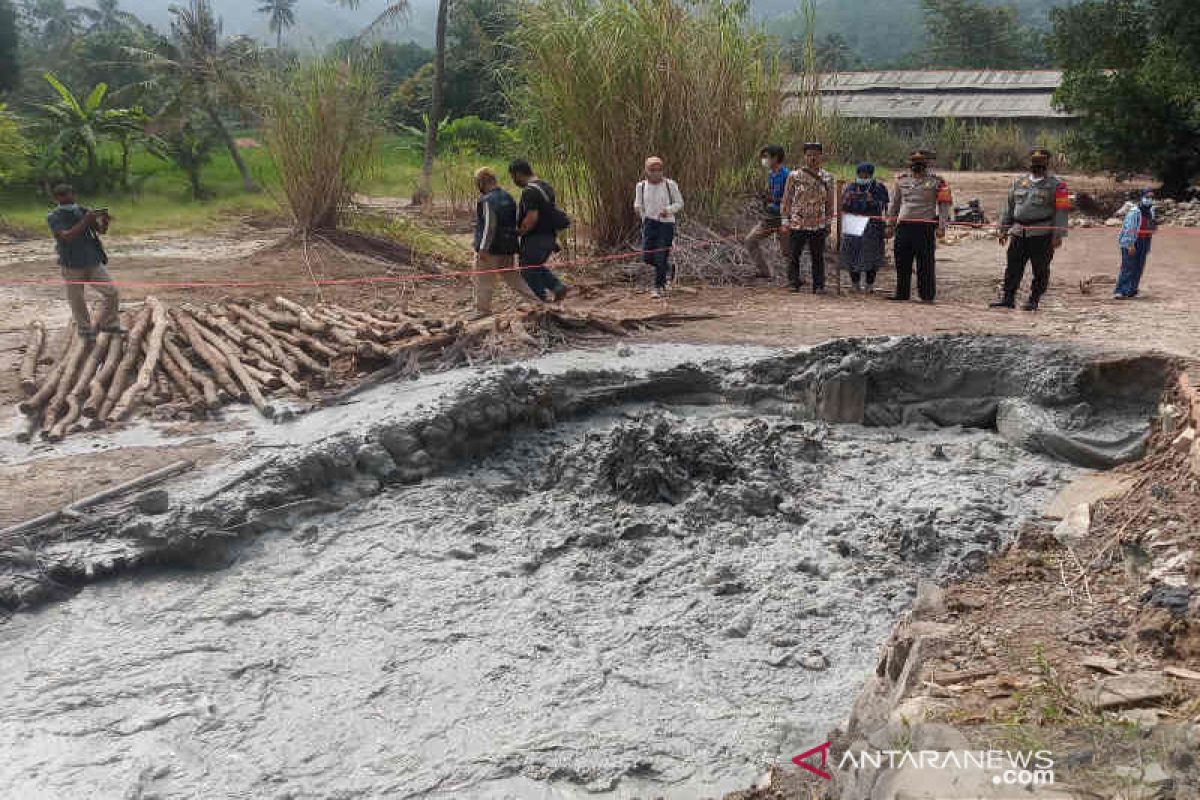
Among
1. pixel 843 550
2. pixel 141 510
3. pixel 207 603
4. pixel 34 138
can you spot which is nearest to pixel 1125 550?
pixel 843 550

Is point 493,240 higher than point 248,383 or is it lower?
higher

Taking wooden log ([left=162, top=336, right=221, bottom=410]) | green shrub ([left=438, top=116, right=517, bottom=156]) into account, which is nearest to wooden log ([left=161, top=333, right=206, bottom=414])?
wooden log ([left=162, top=336, right=221, bottom=410])

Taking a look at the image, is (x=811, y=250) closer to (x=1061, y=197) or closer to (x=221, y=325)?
(x=1061, y=197)

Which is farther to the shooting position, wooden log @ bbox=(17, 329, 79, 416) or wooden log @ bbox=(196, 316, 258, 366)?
wooden log @ bbox=(196, 316, 258, 366)

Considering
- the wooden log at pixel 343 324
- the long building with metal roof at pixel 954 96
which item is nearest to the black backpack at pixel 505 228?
the wooden log at pixel 343 324

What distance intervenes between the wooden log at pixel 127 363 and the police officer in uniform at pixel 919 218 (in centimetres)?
576

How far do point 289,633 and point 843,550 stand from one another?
2.42m

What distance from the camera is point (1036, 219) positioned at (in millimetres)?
6887

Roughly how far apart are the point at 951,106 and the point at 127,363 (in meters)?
27.2

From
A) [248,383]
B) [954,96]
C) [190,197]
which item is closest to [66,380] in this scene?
[248,383]

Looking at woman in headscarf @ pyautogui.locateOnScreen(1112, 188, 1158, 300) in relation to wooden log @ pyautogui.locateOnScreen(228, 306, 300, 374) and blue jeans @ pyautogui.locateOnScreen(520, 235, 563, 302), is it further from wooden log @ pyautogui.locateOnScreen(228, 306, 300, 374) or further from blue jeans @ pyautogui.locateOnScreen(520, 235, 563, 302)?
wooden log @ pyautogui.locateOnScreen(228, 306, 300, 374)

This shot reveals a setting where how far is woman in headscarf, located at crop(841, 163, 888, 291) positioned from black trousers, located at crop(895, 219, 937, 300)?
45 centimetres

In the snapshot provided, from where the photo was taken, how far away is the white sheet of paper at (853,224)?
26.4 feet

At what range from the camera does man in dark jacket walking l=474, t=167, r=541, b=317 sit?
6883 mm
